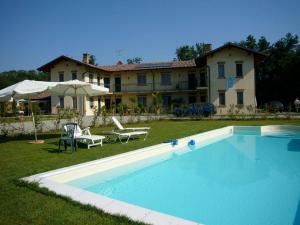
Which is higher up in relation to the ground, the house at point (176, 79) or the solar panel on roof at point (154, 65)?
the solar panel on roof at point (154, 65)

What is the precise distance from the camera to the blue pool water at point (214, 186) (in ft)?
15.3

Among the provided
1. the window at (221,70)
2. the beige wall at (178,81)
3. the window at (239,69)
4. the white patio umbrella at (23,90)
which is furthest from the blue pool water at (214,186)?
the window at (221,70)

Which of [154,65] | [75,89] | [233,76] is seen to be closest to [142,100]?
[154,65]

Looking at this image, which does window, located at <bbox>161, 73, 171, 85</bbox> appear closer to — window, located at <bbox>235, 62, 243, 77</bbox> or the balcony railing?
the balcony railing

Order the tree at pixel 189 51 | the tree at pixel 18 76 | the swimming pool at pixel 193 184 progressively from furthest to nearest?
1. the tree at pixel 18 76
2. the tree at pixel 189 51
3. the swimming pool at pixel 193 184

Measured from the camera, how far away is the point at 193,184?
20.6 ft

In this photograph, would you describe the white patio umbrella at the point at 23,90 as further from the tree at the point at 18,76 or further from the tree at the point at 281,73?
the tree at the point at 18,76

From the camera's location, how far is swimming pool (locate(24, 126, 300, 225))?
441 cm

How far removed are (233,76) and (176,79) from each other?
24.1 feet

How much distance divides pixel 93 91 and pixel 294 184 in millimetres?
8666

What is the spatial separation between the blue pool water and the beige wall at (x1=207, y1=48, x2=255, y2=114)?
697 inches

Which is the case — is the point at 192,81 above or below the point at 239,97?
above

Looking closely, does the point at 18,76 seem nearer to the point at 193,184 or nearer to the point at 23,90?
the point at 23,90

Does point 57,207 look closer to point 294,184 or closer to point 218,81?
point 294,184
